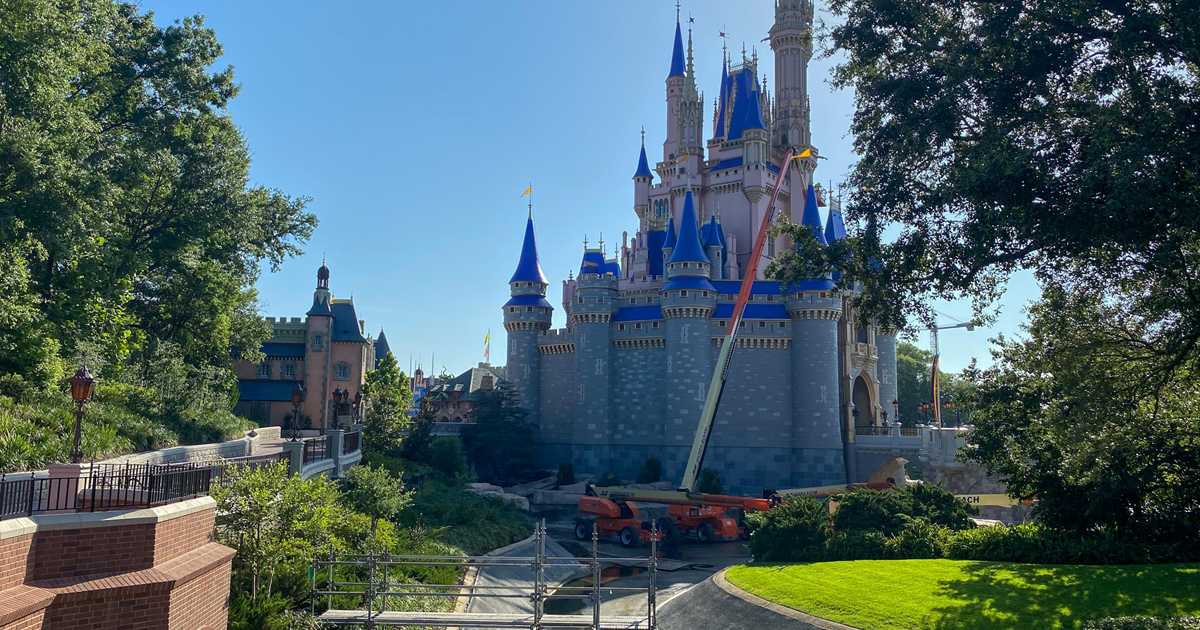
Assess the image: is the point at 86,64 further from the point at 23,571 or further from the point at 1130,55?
the point at 1130,55

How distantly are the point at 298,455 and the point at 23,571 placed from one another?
12.7 metres

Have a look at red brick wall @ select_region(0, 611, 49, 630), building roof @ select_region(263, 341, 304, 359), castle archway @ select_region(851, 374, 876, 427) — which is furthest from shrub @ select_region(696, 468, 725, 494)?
red brick wall @ select_region(0, 611, 49, 630)

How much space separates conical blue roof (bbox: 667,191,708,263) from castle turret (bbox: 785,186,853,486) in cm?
584

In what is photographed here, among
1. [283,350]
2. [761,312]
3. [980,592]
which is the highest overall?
[761,312]

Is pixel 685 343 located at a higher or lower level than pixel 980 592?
higher

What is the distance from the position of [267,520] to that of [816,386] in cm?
3778

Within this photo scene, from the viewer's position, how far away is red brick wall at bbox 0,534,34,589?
1035 centimetres

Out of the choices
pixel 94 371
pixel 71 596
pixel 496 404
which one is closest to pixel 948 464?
pixel 496 404

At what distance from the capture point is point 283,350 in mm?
55781

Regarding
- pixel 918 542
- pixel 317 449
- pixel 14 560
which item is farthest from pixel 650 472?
pixel 14 560

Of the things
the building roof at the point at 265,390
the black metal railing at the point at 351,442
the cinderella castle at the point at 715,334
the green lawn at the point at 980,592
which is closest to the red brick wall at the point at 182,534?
the green lawn at the point at 980,592

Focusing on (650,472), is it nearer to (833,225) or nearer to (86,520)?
(833,225)

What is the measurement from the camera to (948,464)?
46.4m

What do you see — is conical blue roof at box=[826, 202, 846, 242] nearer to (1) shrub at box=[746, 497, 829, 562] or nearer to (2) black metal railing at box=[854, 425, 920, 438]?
(2) black metal railing at box=[854, 425, 920, 438]
